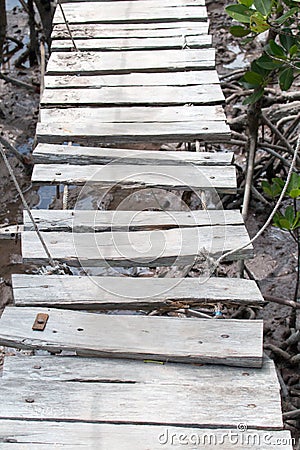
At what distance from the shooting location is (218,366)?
5.87 ft

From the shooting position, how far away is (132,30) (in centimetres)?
313

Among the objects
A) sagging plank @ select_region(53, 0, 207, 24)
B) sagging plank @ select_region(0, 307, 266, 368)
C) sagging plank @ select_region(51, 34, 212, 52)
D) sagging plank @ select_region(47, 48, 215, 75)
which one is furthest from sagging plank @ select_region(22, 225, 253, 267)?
sagging plank @ select_region(53, 0, 207, 24)

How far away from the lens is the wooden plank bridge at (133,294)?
165 cm

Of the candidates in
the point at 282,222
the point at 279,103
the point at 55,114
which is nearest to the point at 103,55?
the point at 55,114

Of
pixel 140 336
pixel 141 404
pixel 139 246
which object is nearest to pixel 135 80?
pixel 139 246

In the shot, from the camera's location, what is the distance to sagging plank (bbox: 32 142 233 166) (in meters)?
2.44

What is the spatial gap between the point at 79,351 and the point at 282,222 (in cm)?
103

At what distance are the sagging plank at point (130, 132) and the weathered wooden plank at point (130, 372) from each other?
37.6 inches

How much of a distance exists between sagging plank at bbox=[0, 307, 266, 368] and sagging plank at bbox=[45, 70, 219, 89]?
1152 millimetres

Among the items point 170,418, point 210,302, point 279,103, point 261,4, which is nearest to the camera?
point 170,418

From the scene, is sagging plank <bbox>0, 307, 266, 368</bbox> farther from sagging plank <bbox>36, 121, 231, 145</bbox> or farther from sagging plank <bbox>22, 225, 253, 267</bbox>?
sagging plank <bbox>36, 121, 231, 145</bbox>

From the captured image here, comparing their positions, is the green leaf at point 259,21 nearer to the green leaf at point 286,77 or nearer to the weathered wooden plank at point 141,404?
the green leaf at point 286,77

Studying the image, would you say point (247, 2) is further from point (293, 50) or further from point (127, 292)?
point (127, 292)

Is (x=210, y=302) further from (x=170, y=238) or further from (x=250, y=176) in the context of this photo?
(x=250, y=176)
